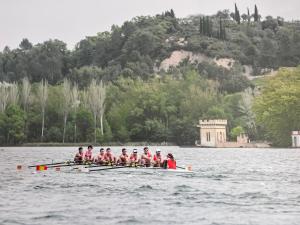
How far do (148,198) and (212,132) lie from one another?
104723 millimetres

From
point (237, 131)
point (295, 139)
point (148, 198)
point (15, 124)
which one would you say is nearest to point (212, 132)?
point (237, 131)

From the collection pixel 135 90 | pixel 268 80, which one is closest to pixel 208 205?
pixel 268 80

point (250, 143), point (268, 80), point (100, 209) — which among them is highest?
point (268, 80)

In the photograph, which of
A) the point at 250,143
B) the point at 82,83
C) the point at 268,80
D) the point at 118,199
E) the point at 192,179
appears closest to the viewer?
the point at 118,199

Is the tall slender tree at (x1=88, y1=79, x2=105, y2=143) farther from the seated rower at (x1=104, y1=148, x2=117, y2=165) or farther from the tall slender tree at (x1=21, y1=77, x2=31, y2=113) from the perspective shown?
the seated rower at (x1=104, y1=148, x2=117, y2=165)

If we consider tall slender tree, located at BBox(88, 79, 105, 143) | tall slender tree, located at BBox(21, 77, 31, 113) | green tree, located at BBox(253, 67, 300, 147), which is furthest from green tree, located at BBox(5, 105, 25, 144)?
green tree, located at BBox(253, 67, 300, 147)

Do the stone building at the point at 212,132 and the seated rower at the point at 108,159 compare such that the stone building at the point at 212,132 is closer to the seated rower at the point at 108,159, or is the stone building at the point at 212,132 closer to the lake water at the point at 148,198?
the lake water at the point at 148,198

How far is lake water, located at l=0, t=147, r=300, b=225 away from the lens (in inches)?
1185

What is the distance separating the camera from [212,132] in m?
141

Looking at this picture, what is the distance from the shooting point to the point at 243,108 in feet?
506

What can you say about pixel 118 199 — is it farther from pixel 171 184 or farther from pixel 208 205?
pixel 171 184

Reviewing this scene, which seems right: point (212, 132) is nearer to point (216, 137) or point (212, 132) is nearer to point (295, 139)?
point (216, 137)

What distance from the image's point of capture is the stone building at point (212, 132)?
5576 inches

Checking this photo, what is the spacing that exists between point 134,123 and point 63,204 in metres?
110
